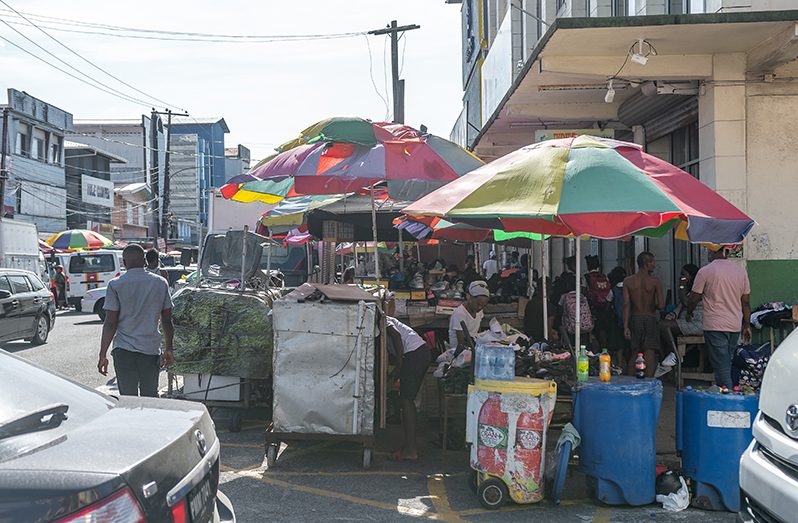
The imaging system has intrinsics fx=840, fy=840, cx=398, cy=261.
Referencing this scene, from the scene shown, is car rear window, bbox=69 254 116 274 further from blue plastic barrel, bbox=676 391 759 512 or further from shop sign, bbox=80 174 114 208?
blue plastic barrel, bbox=676 391 759 512

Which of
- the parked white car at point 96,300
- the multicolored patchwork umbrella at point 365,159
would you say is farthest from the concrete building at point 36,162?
the multicolored patchwork umbrella at point 365,159

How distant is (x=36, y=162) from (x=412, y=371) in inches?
1533

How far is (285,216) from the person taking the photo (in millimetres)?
14836

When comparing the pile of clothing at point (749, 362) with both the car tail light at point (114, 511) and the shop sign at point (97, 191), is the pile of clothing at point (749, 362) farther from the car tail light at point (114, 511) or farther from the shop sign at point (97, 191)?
the shop sign at point (97, 191)

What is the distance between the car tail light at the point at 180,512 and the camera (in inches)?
124

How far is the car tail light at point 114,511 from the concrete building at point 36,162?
3712cm

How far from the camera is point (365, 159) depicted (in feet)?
29.2

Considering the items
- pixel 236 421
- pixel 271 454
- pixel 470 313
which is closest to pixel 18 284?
pixel 236 421

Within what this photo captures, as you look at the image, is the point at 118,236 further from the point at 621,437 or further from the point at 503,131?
the point at 621,437

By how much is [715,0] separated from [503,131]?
736 centimetres

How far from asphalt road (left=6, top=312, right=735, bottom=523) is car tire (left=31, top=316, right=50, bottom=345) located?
Result: 1002 cm

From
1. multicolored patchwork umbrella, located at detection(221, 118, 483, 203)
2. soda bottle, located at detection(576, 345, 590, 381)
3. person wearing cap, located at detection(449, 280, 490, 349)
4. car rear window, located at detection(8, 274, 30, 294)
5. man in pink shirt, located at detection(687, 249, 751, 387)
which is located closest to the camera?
soda bottle, located at detection(576, 345, 590, 381)

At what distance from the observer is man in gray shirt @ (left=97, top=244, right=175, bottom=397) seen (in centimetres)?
732

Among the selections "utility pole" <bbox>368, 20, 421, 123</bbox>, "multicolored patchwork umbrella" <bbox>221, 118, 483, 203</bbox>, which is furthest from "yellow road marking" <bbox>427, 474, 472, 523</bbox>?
"utility pole" <bbox>368, 20, 421, 123</bbox>
